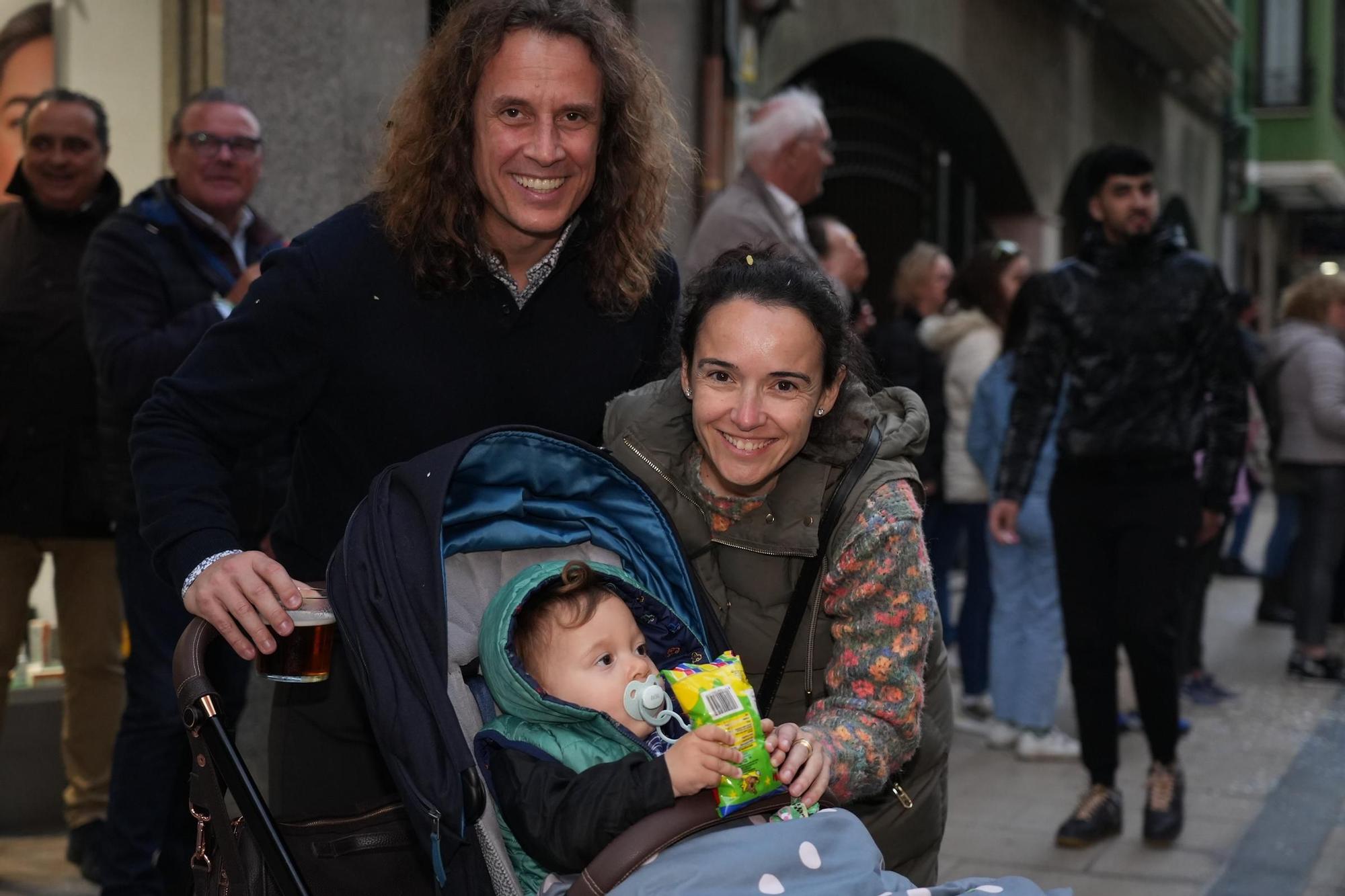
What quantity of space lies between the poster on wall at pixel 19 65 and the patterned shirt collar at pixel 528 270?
3284 millimetres

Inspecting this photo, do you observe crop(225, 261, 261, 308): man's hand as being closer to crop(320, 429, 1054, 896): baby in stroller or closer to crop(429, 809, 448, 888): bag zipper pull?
crop(320, 429, 1054, 896): baby in stroller

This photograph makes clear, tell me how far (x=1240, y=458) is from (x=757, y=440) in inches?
134

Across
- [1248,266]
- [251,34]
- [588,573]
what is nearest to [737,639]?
[588,573]

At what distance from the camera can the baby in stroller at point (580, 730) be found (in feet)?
7.44

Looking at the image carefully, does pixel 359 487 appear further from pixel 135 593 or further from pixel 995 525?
pixel 995 525

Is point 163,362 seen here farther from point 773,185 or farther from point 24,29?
point 773,185

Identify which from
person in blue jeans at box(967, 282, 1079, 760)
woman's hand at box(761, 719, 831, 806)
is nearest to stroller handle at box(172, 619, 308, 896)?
woman's hand at box(761, 719, 831, 806)

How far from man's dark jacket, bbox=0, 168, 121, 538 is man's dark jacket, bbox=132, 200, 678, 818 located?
2.17m

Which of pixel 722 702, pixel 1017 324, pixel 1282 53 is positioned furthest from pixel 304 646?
pixel 1282 53

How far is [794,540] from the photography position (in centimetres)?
267

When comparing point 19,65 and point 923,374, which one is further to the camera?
point 923,374

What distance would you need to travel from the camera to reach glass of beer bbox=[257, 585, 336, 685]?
245 centimetres

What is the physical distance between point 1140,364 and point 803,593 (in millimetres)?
3137

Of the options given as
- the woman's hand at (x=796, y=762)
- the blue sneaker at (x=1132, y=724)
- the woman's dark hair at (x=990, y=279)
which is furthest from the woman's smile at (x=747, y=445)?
the blue sneaker at (x=1132, y=724)
